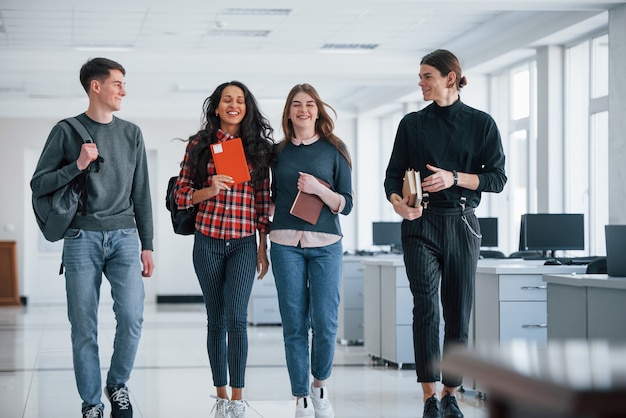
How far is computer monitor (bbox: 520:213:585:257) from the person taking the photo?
795 centimetres

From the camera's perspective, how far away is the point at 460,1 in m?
7.88

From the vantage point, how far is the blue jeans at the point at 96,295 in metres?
3.95

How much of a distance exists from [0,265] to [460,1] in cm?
1039

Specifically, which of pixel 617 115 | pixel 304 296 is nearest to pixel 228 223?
pixel 304 296

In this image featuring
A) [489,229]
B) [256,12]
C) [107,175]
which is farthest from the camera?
[256,12]

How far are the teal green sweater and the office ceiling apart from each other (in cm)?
382

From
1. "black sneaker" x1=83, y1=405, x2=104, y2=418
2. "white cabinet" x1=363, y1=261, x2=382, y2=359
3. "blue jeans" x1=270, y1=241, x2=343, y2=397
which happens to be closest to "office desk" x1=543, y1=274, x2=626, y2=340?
"blue jeans" x1=270, y1=241, x2=343, y2=397

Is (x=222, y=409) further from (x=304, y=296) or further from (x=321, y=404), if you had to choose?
(x=304, y=296)

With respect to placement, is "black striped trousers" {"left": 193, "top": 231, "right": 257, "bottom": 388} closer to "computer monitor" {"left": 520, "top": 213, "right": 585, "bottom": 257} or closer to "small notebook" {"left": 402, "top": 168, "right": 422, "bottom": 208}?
"small notebook" {"left": 402, "top": 168, "right": 422, "bottom": 208}

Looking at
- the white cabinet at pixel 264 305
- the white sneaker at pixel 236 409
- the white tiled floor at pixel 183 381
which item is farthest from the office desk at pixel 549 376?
the white cabinet at pixel 264 305

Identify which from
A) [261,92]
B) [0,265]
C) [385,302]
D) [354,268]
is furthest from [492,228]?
[0,265]

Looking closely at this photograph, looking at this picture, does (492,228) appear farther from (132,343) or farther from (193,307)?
(193,307)

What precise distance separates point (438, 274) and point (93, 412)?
1.52 metres

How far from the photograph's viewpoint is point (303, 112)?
13.3ft
